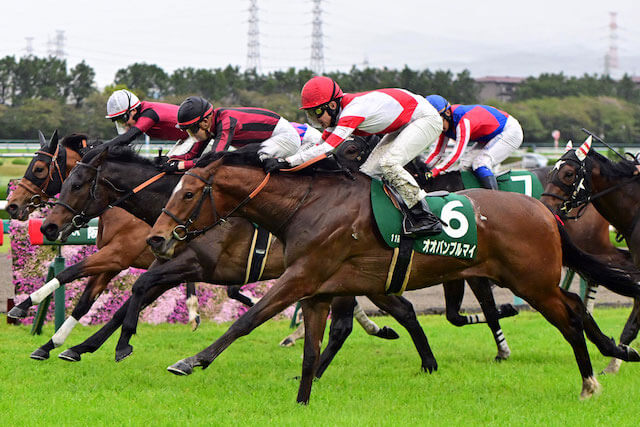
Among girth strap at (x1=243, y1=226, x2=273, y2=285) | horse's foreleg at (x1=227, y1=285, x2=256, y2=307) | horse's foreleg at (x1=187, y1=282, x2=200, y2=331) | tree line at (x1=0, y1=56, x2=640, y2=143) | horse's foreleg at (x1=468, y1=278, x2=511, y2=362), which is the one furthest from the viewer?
tree line at (x1=0, y1=56, x2=640, y2=143)

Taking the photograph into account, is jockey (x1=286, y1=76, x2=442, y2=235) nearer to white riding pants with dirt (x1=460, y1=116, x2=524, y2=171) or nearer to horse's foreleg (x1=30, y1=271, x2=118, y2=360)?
white riding pants with dirt (x1=460, y1=116, x2=524, y2=171)

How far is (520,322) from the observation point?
9.02 m

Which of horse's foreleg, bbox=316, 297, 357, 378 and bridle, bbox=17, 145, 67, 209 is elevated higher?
bridle, bbox=17, 145, 67, 209

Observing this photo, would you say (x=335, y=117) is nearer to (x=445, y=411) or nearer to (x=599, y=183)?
(x=445, y=411)

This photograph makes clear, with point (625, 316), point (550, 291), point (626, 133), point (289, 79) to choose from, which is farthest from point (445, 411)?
point (626, 133)

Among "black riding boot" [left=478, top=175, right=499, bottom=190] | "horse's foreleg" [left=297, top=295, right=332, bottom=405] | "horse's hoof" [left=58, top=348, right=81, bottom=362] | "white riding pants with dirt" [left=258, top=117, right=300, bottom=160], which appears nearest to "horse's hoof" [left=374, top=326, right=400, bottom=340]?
"black riding boot" [left=478, top=175, right=499, bottom=190]

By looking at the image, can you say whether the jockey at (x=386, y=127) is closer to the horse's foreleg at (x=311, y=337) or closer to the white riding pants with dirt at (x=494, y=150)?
the horse's foreleg at (x=311, y=337)

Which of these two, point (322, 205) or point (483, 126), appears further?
point (483, 126)

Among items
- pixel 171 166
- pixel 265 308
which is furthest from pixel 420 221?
pixel 171 166

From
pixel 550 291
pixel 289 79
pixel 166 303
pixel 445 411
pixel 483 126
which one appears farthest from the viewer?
pixel 289 79

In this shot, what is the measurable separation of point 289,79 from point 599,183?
4283cm

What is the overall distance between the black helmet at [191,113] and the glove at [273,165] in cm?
106

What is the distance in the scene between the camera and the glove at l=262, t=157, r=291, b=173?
5.09m

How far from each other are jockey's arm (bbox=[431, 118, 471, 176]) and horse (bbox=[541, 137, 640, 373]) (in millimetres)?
862
